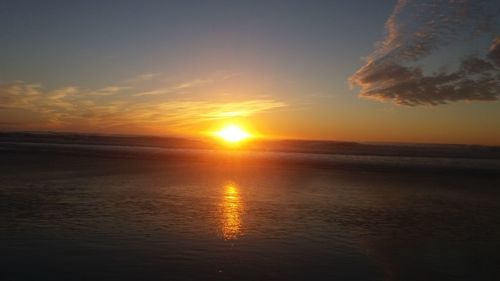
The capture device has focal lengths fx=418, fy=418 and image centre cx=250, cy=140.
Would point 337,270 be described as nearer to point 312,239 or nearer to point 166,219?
point 312,239

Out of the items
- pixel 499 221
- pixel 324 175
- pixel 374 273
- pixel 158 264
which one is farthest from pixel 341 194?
pixel 158 264

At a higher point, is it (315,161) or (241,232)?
(315,161)

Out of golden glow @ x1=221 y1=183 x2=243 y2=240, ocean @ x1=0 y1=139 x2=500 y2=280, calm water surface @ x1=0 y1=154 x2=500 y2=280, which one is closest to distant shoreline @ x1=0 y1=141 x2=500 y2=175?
ocean @ x1=0 y1=139 x2=500 y2=280

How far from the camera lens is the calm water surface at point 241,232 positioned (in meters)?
10.2

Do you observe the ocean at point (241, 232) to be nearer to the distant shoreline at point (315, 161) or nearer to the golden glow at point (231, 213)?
the golden glow at point (231, 213)

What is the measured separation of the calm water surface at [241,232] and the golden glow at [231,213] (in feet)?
0.15

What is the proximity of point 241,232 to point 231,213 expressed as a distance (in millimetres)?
3154

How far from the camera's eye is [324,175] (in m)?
33.8

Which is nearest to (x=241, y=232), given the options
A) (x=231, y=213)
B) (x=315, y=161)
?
(x=231, y=213)

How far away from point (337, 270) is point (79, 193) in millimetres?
15286

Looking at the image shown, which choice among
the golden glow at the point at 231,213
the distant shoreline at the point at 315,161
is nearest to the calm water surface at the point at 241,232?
the golden glow at the point at 231,213

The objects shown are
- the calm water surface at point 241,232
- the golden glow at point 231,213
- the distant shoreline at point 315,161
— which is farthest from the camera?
the distant shoreline at point 315,161

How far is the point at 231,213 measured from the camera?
17016mm

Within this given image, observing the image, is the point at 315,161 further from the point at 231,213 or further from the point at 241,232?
the point at 241,232
